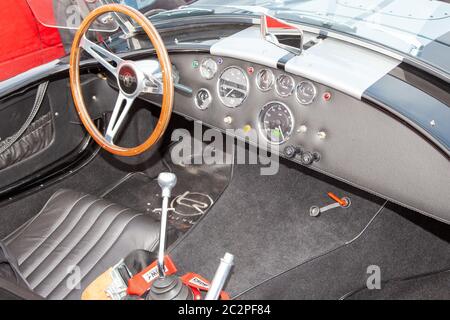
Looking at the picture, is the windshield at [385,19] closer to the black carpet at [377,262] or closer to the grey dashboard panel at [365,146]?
the grey dashboard panel at [365,146]

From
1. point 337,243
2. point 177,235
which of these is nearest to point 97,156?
point 177,235

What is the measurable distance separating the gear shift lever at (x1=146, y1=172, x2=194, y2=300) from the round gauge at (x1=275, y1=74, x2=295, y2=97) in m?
0.60

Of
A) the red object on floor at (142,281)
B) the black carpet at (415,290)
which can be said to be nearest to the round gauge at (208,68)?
the red object on floor at (142,281)

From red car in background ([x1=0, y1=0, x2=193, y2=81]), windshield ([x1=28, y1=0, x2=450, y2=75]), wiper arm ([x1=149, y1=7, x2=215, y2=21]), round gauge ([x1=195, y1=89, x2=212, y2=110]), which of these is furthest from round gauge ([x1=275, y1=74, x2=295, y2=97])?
red car in background ([x1=0, y1=0, x2=193, y2=81])

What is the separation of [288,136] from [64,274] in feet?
3.67

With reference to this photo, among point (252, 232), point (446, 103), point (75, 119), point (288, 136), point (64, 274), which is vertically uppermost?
point (446, 103)

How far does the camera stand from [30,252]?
2.39m

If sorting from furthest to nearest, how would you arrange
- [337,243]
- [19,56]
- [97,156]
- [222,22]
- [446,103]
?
[19,56] < [97,156] < [337,243] < [222,22] < [446,103]

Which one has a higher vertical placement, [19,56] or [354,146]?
[354,146]

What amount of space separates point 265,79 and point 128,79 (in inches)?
21.8

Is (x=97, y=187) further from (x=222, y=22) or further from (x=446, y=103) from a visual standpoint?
(x=446, y=103)

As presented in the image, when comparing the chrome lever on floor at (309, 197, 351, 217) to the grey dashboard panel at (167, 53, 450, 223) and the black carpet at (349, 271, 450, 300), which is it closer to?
the black carpet at (349, 271, 450, 300)

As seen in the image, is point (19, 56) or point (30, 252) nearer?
point (30, 252)

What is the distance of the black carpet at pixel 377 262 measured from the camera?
96.0 inches
